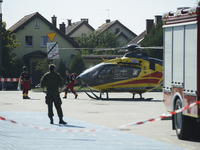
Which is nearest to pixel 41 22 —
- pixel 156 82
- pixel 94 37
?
pixel 94 37

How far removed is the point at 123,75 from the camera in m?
27.0

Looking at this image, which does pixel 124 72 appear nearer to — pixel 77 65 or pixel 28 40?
pixel 77 65

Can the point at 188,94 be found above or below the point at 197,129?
above

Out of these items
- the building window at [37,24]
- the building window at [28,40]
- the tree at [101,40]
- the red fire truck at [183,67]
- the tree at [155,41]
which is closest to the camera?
the red fire truck at [183,67]

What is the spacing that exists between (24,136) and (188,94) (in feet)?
13.3

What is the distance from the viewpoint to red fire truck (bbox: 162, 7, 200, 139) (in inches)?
389

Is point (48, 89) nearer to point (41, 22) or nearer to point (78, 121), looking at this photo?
point (78, 121)

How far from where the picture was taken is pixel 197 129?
10727 millimetres

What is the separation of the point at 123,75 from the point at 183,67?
53.6 ft

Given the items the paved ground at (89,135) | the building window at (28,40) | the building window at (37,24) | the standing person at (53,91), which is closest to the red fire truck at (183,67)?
the paved ground at (89,135)

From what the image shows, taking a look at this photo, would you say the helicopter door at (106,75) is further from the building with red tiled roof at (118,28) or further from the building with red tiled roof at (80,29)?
the building with red tiled roof at (80,29)

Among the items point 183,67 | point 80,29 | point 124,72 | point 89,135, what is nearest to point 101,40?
point 80,29

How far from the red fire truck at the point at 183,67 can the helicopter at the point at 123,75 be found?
48.4 feet

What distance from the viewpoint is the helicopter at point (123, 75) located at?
87.9 feet
